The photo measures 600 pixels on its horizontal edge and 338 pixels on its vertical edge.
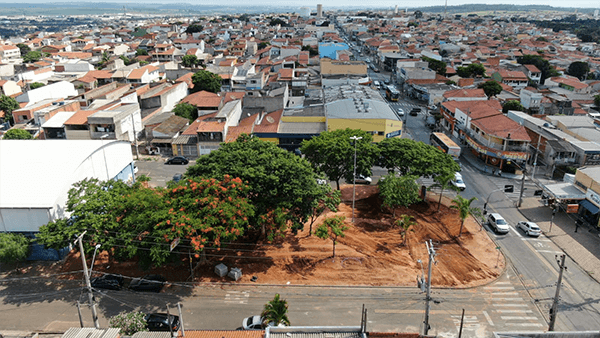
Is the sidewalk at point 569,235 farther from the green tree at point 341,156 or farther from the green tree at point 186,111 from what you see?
the green tree at point 186,111

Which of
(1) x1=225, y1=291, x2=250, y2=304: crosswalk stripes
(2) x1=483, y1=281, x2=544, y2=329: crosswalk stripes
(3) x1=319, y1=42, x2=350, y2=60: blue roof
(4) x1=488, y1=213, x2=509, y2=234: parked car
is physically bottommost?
(1) x1=225, y1=291, x2=250, y2=304: crosswalk stripes

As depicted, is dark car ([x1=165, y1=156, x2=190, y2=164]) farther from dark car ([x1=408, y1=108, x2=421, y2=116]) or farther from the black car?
dark car ([x1=408, y1=108, x2=421, y2=116])

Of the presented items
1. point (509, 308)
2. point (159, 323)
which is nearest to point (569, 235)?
point (509, 308)

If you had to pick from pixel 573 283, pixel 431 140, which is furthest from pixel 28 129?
pixel 573 283

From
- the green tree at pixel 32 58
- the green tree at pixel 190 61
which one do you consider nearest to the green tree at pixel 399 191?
the green tree at pixel 190 61

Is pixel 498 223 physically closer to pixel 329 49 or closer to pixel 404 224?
pixel 404 224

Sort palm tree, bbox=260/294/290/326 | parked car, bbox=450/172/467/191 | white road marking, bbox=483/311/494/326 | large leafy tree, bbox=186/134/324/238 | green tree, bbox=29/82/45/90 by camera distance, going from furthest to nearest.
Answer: green tree, bbox=29/82/45/90 → parked car, bbox=450/172/467/191 → large leafy tree, bbox=186/134/324/238 → white road marking, bbox=483/311/494/326 → palm tree, bbox=260/294/290/326

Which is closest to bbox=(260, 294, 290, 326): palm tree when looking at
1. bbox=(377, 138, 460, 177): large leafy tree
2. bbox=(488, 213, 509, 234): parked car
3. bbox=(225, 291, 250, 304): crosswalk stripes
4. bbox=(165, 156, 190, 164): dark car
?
bbox=(225, 291, 250, 304): crosswalk stripes
